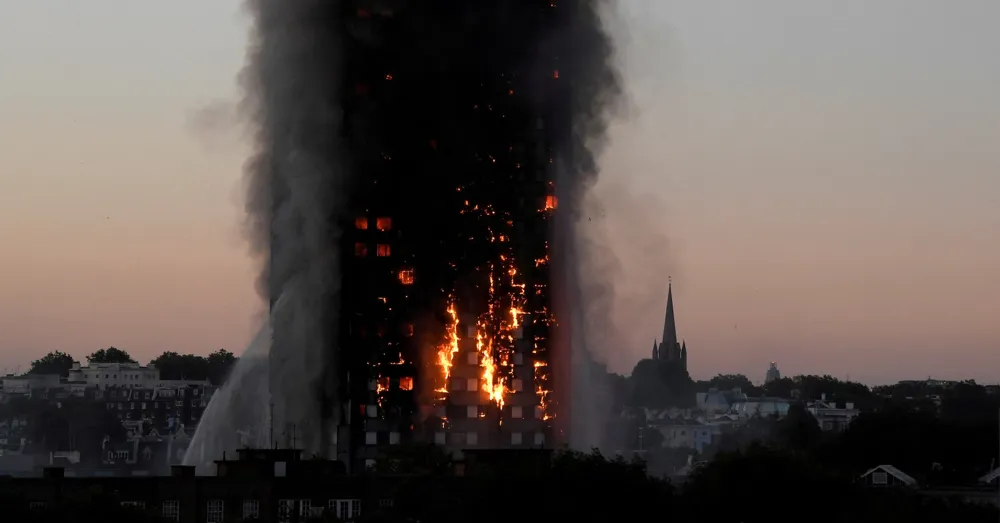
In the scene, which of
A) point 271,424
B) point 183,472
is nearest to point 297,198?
point 271,424

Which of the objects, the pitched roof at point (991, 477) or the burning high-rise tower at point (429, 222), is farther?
the pitched roof at point (991, 477)

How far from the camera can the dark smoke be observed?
6777 inches

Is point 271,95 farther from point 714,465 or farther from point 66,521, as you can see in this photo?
point 66,521

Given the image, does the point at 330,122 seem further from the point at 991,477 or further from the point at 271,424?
the point at 991,477

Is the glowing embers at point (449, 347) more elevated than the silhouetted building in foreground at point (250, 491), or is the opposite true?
the glowing embers at point (449, 347)

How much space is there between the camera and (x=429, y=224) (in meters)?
174

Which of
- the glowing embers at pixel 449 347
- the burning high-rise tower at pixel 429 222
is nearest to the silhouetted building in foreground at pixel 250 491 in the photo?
the burning high-rise tower at pixel 429 222

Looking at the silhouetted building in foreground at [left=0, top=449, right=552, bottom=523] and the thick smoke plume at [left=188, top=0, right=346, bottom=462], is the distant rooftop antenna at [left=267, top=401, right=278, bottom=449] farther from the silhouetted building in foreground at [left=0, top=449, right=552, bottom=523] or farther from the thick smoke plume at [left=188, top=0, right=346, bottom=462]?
the silhouetted building in foreground at [left=0, top=449, right=552, bottom=523]

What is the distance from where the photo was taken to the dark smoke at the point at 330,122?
565 feet

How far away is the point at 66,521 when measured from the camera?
115562mm

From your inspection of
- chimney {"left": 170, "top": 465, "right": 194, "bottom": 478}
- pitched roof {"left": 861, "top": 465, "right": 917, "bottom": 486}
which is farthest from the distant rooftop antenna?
pitched roof {"left": 861, "top": 465, "right": 917, "bottom": 486}

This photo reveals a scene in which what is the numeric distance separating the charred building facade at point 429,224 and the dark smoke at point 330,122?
0.18 meters

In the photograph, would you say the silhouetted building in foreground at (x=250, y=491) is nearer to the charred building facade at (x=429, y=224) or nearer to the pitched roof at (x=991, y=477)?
the charred building facade at (x=429, y=224)

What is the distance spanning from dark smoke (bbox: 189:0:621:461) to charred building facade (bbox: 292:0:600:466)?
185mm
